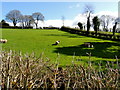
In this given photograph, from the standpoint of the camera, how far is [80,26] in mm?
54031

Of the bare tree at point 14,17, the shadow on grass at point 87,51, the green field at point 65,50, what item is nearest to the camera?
the green field at point 65,50

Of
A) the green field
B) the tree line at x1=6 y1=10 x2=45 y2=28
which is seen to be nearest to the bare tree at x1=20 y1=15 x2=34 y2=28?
the tree line at x1=6 y1=10 x2=45 y2=28

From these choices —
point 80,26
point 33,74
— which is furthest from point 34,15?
point 33,74

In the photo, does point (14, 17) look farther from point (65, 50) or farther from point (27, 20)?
point (65, 50)

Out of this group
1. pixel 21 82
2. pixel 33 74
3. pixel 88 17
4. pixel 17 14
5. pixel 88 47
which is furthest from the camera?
pixel 17 14

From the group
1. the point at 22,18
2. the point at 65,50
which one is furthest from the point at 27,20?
the point at 65,50

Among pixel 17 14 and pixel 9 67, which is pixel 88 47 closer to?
pixel 9 67

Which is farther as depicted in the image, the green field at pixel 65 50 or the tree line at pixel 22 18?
the tree line at pixel 22 18

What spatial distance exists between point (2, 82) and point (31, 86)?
0.54 meters

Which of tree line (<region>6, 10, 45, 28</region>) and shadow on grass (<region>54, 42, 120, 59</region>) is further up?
tree line (<region>6, 10, 45, 28</region>)

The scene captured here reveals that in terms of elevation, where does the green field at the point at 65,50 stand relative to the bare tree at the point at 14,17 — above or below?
below

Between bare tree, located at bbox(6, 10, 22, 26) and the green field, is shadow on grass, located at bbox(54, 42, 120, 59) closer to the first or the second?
the green field

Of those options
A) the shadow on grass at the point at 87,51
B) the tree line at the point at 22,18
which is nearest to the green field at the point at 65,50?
the shadow on grass at the point at 87,51

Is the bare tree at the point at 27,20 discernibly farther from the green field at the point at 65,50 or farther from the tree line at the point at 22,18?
the green field at the point at 65,50
